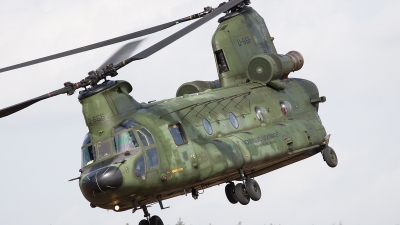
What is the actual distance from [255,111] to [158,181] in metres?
6.66

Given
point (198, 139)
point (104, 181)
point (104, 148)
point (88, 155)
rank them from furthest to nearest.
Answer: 1. point (198, 139)
2. point (88, 155)
3. point (104, 148)
4. point (104, 181)

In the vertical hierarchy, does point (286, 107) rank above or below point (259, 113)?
above

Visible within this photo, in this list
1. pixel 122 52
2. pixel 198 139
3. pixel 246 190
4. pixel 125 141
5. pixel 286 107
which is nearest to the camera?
pixel 125 141

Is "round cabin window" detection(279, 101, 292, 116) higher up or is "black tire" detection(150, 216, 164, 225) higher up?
"round cabin window" detection(279, 101, 292, 116)

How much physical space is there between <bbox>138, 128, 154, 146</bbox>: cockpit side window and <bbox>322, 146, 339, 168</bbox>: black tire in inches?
379

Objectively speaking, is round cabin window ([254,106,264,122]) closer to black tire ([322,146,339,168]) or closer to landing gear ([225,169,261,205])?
landing gear ([225,169,261,205])

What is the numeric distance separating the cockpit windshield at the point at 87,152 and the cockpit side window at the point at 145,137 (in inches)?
61.7

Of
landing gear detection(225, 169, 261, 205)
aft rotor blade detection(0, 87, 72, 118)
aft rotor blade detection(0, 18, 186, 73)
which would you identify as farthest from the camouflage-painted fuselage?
aft rotor blade detection(0, 18, 186, 73)

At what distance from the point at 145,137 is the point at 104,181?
2051mm

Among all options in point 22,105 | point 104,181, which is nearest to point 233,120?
point 104,181

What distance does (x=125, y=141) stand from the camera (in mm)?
28641

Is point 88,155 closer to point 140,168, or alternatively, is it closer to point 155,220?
point 140,168

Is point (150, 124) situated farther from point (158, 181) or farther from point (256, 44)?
point (256, 44)

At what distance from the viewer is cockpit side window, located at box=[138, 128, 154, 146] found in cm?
2873
